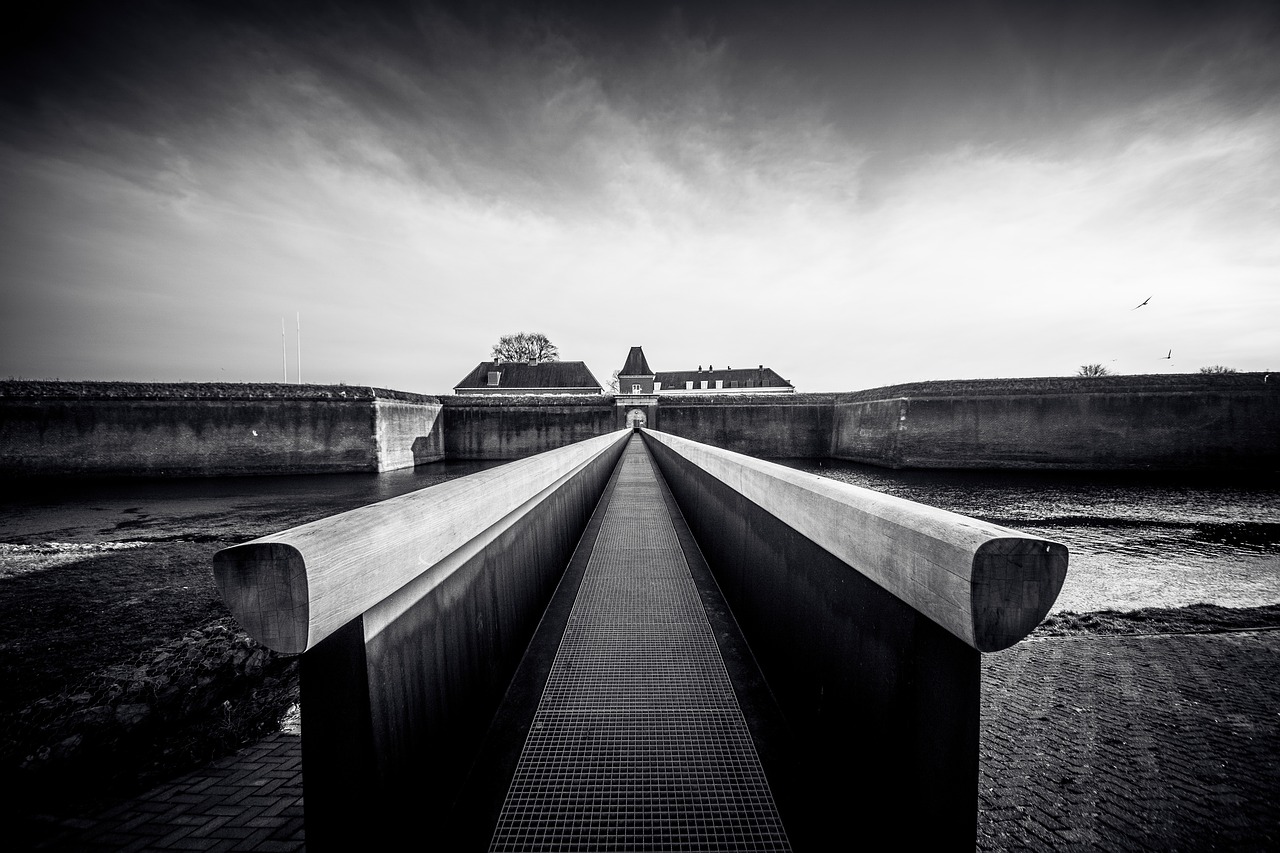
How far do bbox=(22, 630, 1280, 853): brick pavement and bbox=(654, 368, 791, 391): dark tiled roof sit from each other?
167ft

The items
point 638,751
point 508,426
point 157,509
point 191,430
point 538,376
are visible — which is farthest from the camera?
point 538,376

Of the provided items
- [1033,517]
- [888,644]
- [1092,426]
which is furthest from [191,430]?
[1092,426]

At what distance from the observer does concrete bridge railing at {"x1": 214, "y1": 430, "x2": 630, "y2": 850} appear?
796 mm

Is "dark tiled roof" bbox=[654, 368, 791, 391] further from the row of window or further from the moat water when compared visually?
the moat water

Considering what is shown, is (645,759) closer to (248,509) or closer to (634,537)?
(634,537)

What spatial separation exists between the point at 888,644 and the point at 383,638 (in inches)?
44.7

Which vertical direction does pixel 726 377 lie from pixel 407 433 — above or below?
above

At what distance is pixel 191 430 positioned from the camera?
63.8ft

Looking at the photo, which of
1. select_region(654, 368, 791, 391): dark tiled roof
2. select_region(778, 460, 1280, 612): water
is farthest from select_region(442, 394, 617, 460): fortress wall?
select_region(654, 368, 791, 391): dark tiled roof

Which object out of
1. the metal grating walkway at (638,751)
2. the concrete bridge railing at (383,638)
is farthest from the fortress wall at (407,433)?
the concrete bridge railing at (383,638)

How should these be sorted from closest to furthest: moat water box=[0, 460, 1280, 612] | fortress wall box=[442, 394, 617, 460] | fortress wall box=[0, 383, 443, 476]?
moat water box=[0, 460, 1280, 612] → fortress wall box=[0, 383, 443, 476] → fortress wall box=[442, 394, 617, 460]

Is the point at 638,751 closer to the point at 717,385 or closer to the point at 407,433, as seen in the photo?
the point at 407,433

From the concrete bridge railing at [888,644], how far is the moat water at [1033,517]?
428 centimetres

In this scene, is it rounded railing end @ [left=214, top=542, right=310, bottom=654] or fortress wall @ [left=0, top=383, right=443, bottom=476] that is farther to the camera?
fortress wall @ [left=0, top=383, right=443, bottom=476]
